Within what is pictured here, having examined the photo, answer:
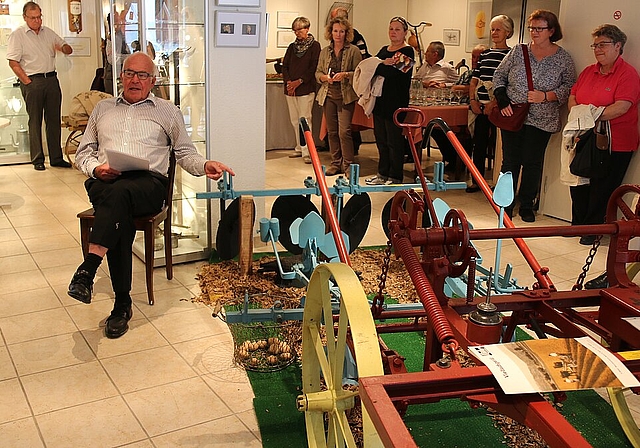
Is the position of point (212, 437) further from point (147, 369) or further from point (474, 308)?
point (474, 308)

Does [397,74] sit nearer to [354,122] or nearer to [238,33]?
[354,122]

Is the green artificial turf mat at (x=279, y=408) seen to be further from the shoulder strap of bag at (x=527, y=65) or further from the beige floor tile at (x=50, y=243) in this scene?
the shoulder strap of bag at (x=527, y=65)

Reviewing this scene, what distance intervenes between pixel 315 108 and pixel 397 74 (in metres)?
2.69

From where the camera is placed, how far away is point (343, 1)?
999 centimetres

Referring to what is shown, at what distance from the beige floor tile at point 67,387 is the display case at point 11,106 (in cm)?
557

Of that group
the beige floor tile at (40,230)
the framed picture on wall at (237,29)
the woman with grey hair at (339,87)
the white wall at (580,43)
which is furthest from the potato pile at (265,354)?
the woman with grey hair at (339,87)

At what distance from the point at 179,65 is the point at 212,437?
8.75ft

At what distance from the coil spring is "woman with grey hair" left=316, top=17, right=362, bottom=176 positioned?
17.9 ft

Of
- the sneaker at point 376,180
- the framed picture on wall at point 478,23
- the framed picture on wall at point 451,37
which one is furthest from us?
the framed picture on wall at point 451,37

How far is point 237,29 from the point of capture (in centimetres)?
463

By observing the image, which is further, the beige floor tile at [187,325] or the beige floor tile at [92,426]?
the beige floor tile at [187,325]

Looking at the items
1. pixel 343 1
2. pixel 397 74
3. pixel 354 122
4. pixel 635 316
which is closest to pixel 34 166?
pixel 354 122

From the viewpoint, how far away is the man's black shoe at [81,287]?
3305 mm

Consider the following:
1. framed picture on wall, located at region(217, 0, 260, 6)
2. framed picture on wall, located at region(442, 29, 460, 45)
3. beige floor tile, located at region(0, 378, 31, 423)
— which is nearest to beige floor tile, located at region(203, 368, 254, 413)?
beige floor tile, located at region(0, 378, 31, 423)
